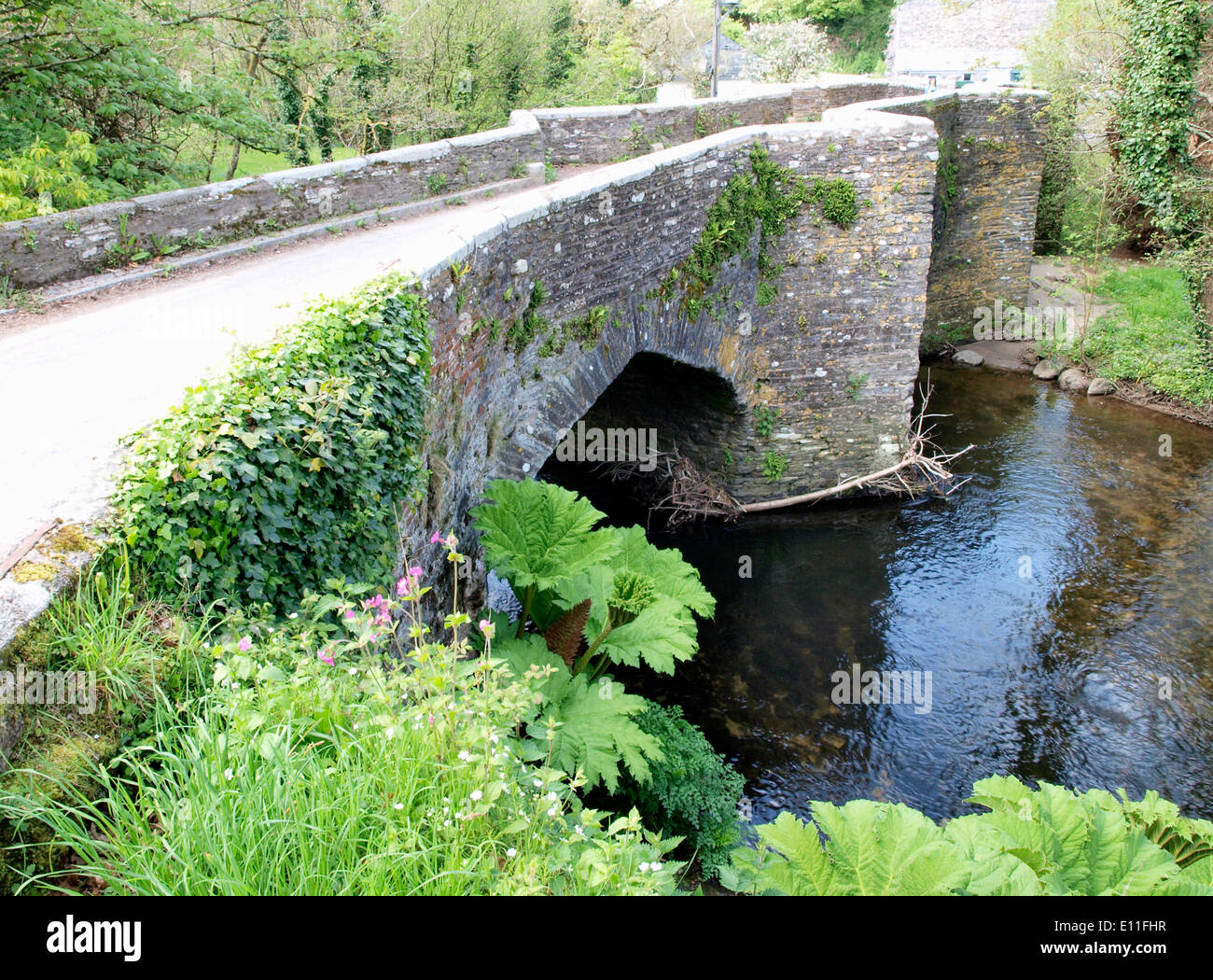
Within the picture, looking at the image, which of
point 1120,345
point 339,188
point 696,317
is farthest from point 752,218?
point 1120,345

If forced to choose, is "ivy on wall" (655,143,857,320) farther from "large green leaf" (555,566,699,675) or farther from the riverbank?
the riverbank

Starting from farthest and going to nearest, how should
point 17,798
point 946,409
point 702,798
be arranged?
point 946,409
point 702,798
point 17,798

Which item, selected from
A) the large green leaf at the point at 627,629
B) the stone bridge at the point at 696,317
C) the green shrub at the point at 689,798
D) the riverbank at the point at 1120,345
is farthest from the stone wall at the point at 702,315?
the riverbank at the point at 1120,345

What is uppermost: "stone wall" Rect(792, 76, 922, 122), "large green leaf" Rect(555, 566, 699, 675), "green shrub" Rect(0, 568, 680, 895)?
"stone wall" Rect(792, 76, 922, 122)

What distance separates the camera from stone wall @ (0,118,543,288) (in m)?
7.11

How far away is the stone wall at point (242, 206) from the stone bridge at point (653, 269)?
0.07ft

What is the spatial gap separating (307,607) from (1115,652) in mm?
8668

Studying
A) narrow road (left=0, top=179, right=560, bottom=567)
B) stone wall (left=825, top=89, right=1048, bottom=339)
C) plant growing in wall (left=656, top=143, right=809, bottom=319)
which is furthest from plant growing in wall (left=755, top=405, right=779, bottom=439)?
stone wall (left=825, top=89, right=1048, bottom=339)

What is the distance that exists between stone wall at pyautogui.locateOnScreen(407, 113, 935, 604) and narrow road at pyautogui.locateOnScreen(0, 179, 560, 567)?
40.3 inches

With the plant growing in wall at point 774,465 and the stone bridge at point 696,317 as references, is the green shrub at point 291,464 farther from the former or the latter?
the plant growing in wall at point 774,465

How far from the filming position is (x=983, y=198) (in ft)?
55.9

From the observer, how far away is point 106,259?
754 cm
